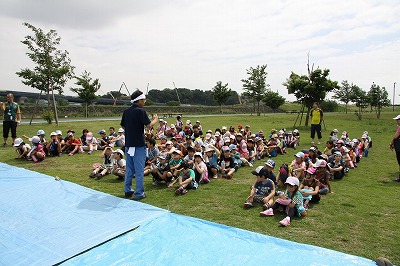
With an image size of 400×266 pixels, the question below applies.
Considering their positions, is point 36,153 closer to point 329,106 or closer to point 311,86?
point 311,86

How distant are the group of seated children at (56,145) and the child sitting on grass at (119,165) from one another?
40.8 inches

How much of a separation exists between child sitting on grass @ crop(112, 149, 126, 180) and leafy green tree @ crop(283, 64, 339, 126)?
16.8m

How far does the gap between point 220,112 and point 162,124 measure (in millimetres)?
32125

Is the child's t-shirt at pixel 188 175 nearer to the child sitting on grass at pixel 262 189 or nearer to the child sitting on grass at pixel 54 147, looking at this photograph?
the child sitting on grass at pixel 262 189

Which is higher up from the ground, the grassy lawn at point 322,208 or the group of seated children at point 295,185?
the group of seated children at point 295,185

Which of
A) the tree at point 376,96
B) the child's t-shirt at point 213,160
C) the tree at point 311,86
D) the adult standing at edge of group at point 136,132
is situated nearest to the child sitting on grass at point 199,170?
the child's t-shirt at point 213,160

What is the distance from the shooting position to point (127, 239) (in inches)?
168

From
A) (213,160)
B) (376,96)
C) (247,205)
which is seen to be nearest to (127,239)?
(247,205)

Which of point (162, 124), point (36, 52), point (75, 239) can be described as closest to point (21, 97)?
point (36, 52)

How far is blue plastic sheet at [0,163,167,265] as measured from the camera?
389 centimetres

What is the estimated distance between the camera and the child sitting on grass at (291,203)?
5.41 m

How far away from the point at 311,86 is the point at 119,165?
17.2 metres

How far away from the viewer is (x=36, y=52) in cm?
1781

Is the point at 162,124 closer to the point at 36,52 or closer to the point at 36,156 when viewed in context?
the point at 36,156
